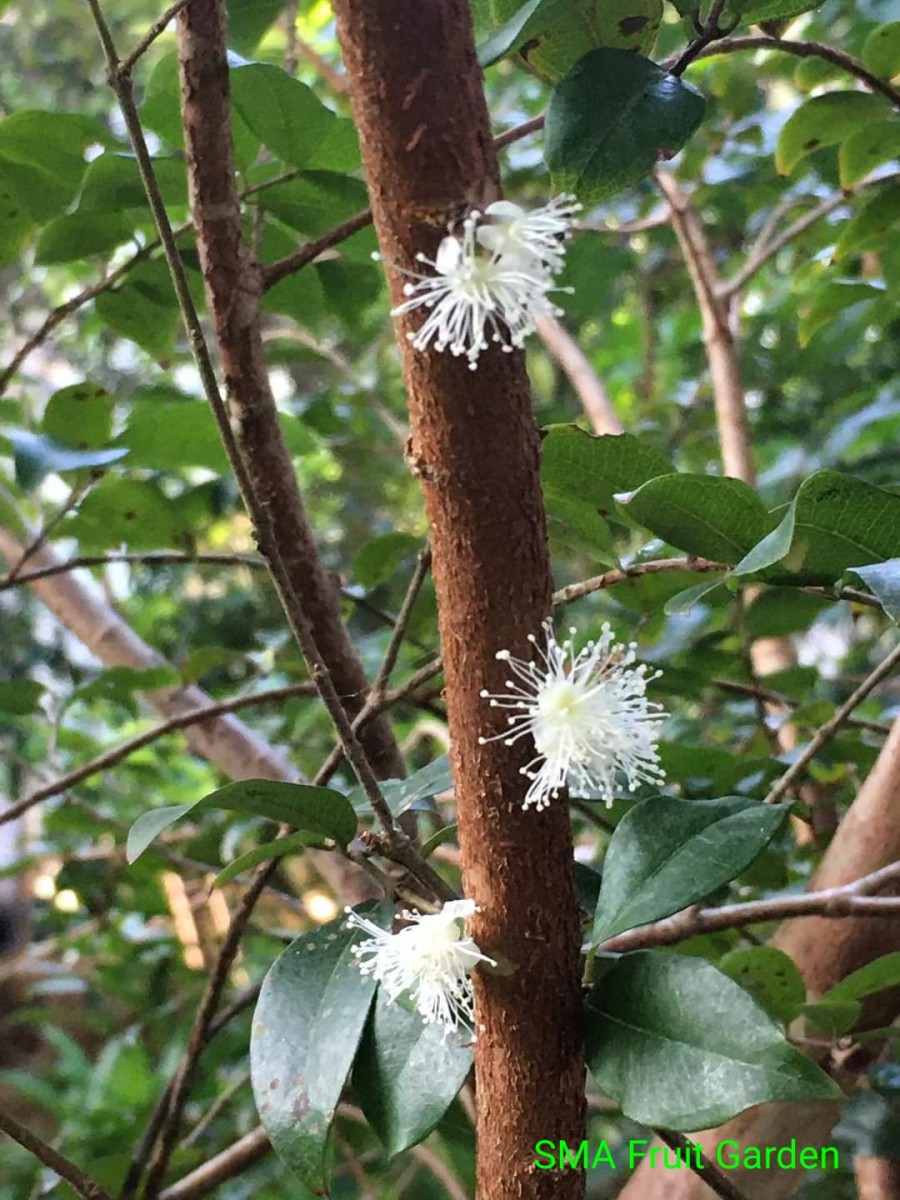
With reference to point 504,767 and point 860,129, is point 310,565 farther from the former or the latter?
point 860,129

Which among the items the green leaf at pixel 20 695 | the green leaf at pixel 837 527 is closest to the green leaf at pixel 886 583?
the green leaf at pixel 837 527

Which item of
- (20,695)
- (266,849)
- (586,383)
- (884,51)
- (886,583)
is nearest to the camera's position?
(886,583)

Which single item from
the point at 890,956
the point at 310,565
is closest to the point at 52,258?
the point at 310,565

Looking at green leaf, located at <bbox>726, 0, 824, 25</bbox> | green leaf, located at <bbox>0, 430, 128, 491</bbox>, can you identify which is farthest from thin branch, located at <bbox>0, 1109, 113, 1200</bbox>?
green leaf, located at <bbox>726, 0, 824, 25</bbox>

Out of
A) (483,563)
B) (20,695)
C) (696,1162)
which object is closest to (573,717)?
(483,563)

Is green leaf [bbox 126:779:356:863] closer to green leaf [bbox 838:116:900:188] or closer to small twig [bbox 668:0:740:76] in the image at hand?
small twig [bbox 668:0:740:76]

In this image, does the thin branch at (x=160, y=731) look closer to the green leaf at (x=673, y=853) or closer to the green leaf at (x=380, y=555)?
the green leaf at (x=380, y=555)

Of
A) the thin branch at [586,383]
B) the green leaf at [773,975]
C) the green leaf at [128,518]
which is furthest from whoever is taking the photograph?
the thin branch at [586,383]

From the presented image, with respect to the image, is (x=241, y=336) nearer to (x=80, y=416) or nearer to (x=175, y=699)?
(x=80, y=416)
